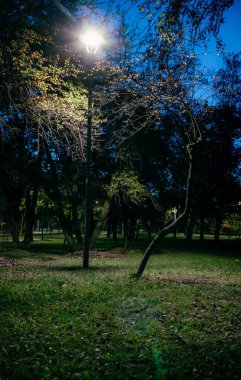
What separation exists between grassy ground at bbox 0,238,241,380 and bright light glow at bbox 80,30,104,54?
29.1ft

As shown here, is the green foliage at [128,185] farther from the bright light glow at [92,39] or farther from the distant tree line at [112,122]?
the bright light glow at [92,39]

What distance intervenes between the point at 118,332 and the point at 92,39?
10822 millimetres

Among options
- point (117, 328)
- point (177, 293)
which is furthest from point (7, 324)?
point (177, 293)

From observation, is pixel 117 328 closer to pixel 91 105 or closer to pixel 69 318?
pixel 69 318

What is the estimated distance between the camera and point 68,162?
1165 inches

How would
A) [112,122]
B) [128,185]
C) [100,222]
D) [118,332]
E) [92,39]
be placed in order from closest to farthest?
[118,332], [92,39], [112,122], [128,185], [100,222]

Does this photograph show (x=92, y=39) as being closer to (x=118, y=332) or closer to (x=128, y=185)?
(x=118, y=332)

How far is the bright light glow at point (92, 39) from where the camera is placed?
42.9 ft

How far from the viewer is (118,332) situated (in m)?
7.38

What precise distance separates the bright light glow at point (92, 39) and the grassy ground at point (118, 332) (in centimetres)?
888

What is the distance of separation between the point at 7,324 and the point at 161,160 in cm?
2905

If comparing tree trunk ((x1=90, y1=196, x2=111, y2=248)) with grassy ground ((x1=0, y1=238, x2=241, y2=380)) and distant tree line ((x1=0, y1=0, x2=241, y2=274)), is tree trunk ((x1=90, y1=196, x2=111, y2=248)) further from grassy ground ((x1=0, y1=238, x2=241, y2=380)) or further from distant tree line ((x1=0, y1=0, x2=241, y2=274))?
grassy ground ((x1=0, y1=238, x2=241, y2=380))

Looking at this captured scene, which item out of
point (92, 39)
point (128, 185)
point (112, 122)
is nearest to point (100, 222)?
point (128, 185)

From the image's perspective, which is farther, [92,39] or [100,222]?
[100,222]
